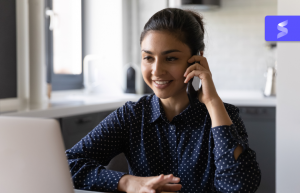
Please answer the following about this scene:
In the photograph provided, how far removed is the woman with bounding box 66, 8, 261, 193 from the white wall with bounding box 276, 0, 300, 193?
75cm

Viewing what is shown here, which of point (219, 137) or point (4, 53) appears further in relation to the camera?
point (4, 53)

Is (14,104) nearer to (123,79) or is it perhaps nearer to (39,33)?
(39,33)

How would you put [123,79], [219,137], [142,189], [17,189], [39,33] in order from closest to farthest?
[17,189] → [142,189] → [219,137] → [39,33] → [123,79]

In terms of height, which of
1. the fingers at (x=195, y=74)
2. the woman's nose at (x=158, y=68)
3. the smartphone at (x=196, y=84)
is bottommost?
the smartphone at (x=196, y=84)

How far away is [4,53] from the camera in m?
2.11

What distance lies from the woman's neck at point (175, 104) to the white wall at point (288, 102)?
82 cm

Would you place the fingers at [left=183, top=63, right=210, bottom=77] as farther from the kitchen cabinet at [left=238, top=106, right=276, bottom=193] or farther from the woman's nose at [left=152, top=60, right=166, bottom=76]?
the kitchen cabinet at [left=238, top=106, right=276, bottom=193]

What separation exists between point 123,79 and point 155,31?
2189 millimetres

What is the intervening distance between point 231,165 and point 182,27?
52cm

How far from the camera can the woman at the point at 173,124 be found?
1.18 metres

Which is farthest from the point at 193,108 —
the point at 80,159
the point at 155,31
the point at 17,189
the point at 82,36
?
the point at 82,36

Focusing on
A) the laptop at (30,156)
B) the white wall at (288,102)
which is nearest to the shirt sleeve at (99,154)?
the laptop at (30,156)

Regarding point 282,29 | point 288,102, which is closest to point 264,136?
point 288,102

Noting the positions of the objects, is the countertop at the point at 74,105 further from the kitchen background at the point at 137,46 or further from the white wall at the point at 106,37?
the white wall at the point at 106,37
